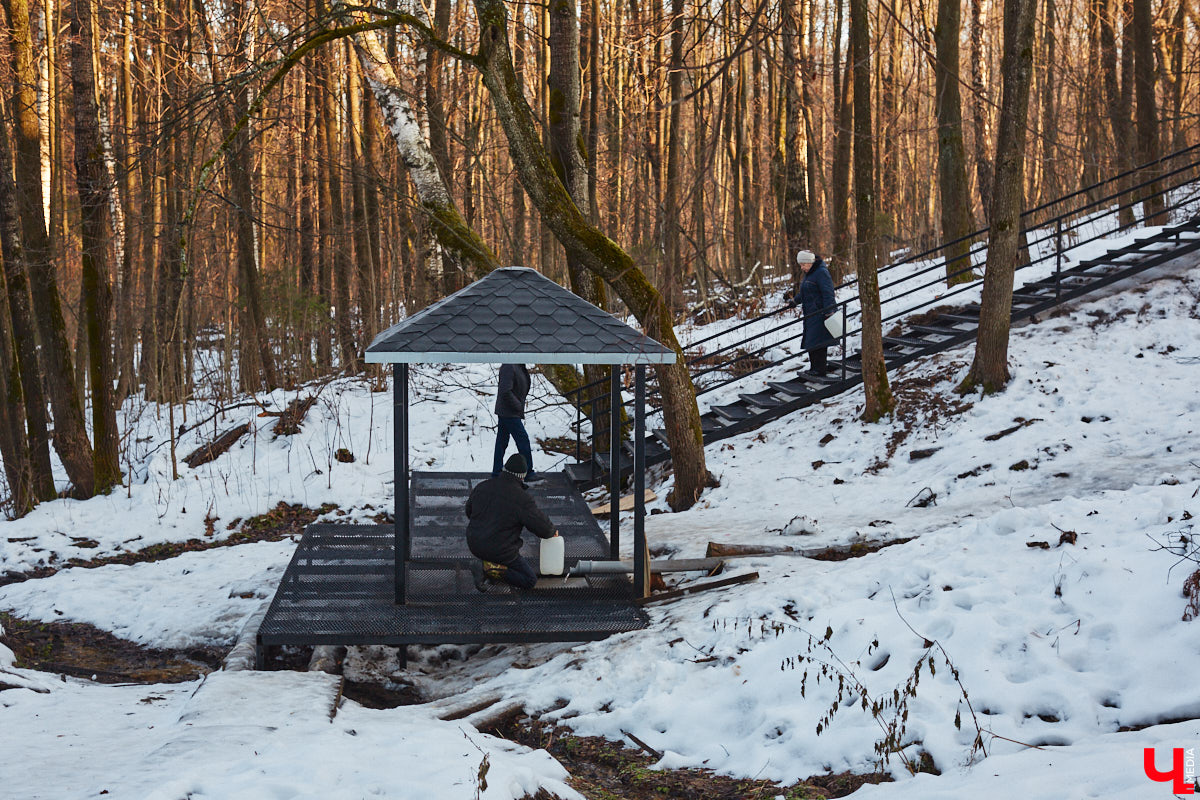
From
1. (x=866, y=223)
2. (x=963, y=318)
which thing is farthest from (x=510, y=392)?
(x=963, y=318)

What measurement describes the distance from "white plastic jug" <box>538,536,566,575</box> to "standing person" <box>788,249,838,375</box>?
706cm

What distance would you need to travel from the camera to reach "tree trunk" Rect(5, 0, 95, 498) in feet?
42.1

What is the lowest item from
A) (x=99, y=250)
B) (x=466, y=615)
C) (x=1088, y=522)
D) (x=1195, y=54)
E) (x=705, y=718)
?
(x=705, y=718)

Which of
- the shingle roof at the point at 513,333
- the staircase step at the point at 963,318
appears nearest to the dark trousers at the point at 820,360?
the staircase step at the point at 963,318

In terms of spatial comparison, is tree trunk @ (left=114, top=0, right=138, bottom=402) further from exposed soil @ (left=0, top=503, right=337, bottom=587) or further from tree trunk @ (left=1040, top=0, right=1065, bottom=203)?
tree trunk @ (left=1040, top=0, right=1065, bottom=203)

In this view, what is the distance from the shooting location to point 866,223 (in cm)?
1169

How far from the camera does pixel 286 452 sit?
14469 millimetres

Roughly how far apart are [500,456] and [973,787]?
310 inches

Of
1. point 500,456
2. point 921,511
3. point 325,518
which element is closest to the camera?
point 921,511

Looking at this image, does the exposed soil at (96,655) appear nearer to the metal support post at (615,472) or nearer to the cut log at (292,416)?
the metal support post at (615,472)

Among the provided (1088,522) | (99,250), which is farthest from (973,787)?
(99,250)

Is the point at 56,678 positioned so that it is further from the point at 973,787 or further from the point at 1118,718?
the point at 1118,718

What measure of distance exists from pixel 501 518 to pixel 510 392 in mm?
3765

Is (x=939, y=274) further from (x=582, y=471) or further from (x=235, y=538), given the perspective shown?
(x=235, y=538)
